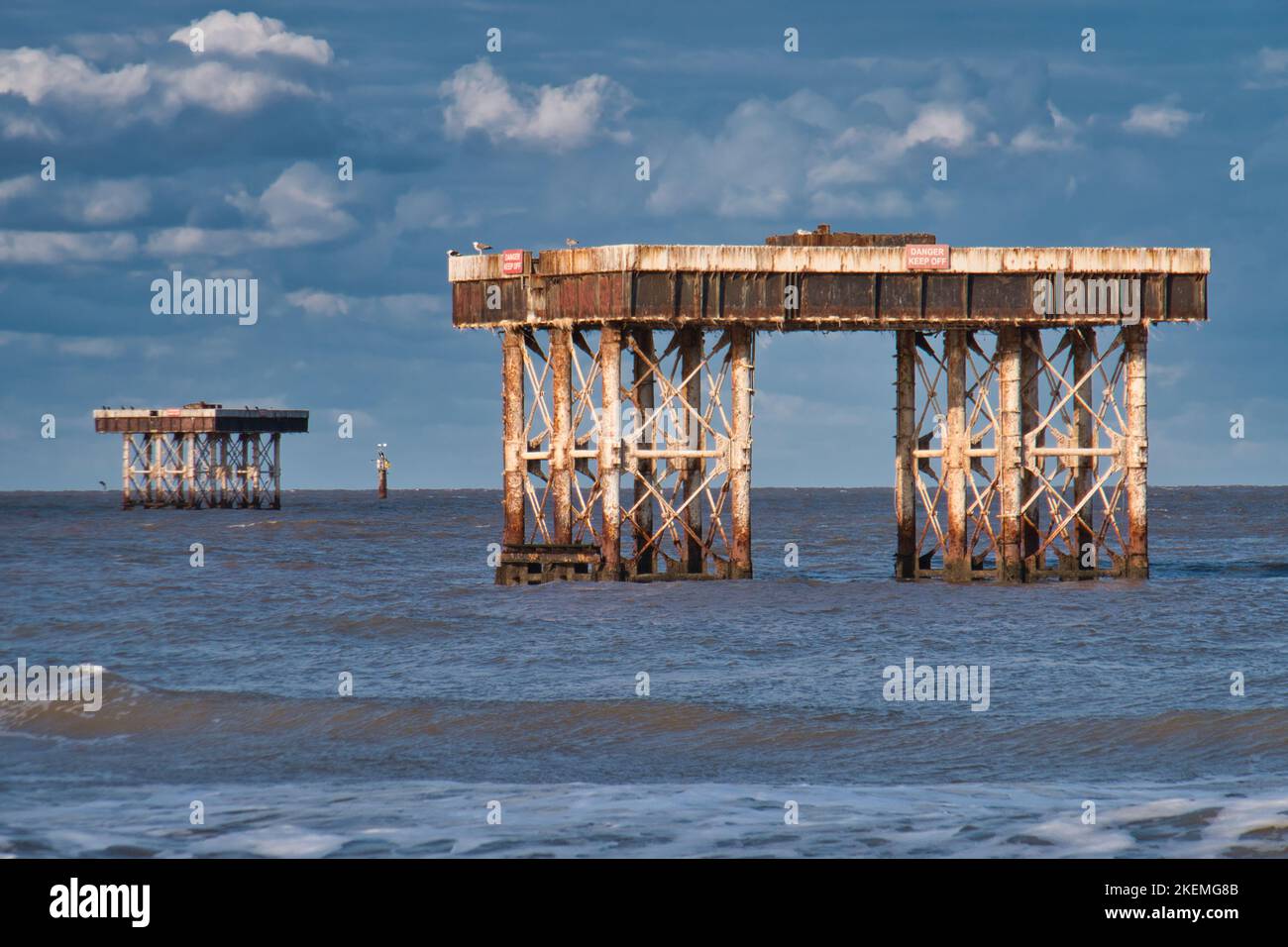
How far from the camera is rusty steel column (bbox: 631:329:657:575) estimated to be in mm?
39250

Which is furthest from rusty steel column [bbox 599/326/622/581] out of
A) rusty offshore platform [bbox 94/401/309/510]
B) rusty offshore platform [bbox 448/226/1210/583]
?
rusty offshore platform [bbox 94/401/309/510]

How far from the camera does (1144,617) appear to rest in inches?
1314

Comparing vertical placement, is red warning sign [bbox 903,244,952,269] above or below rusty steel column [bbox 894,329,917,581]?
above

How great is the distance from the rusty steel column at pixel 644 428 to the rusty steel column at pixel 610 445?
108 centimetres

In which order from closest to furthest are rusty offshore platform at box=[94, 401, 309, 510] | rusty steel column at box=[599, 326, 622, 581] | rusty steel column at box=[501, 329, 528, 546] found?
rusty steel column at box=[599, 326, 622, 581], rusty steel column at box=[501, 329, 528, 546], rusty offshore platform at box=[94, 401, 309, 510]

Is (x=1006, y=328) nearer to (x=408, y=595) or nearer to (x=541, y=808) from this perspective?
(x=408, y=595)

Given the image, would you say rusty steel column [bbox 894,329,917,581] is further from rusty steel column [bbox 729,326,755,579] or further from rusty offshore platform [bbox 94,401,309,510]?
rusty offshore platform [bbox 94,401,309,510]

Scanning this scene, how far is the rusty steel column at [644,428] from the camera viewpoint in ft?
129

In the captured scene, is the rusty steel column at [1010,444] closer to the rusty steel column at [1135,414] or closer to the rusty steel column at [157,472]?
the rusty steel column at [1135,414]

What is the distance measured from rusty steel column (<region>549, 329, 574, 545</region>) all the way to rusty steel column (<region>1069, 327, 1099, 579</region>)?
38.5 ft

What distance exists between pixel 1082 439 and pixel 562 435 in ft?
40.2

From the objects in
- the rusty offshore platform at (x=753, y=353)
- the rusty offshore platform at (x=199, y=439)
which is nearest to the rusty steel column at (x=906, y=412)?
the rusty offshore platform at (x=753, y=353)

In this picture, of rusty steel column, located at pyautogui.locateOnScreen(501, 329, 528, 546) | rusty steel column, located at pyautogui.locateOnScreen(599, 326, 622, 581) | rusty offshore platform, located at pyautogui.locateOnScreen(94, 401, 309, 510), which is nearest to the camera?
rusty steel column, located at pyautogui.locateOnScreen(599, 326, 622, 581)

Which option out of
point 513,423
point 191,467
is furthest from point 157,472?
point 513,423
